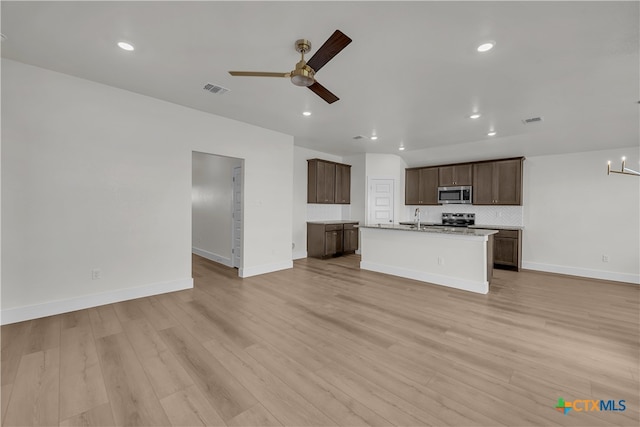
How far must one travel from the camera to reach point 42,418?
5.36ft

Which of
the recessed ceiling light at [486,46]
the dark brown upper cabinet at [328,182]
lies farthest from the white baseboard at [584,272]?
the recessed ceiling light at [486,46]

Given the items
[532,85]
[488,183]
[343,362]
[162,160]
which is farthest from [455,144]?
[162,160]

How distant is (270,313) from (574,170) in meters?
6.75

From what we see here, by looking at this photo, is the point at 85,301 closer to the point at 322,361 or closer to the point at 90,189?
the point at 90,189

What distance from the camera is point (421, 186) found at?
7277mm

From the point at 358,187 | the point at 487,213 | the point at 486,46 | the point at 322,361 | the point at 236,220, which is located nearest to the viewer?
the point at 322,361

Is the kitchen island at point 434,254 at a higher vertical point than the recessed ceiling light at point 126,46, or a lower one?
lower

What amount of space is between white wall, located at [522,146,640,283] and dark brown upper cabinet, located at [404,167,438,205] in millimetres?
1954

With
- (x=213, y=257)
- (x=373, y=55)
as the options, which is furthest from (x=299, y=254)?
(x=373, y=55)

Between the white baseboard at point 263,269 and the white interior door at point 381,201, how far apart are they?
9.37 ft

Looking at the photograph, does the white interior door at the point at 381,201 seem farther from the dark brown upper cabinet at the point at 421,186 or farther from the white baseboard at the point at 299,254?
the white baseboard at the point at 299,254

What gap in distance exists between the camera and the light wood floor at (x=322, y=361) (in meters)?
1.71

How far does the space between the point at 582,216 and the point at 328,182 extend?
554 centimetres

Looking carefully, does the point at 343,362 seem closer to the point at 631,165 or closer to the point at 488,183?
the point at 488,183
